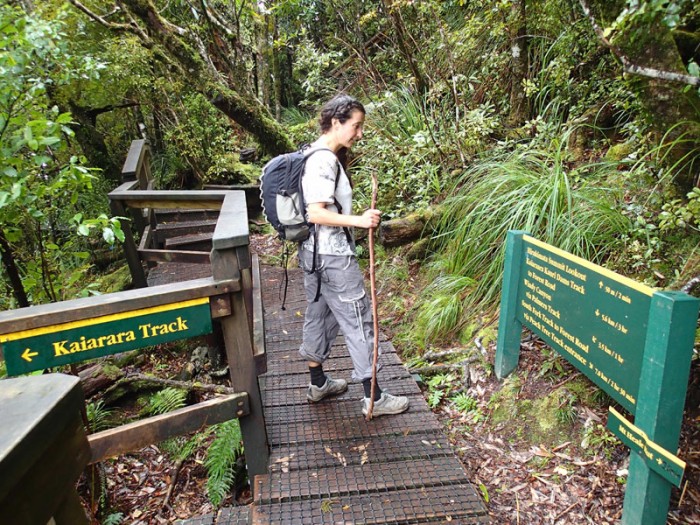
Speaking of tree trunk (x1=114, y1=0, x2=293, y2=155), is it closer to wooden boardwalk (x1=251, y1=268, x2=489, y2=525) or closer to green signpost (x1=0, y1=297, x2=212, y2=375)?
wooden boardwalk (x1=251, y1=268, x2=489, y2=525)

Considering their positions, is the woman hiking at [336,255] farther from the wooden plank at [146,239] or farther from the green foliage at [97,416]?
the wooden plank at [146,239]

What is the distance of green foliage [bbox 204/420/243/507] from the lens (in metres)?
3.15

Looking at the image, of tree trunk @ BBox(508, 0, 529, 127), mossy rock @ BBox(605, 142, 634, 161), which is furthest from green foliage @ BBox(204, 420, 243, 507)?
tree trunk @ BBox(508, 0, 529, 127)

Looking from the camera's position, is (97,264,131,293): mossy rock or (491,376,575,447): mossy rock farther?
(97,264,131,293): mossy rock

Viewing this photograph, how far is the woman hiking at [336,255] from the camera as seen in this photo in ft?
9.15

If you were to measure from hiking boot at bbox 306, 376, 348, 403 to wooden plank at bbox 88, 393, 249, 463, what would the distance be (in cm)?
90

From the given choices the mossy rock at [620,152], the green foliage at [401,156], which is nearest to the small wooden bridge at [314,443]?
the green foliage at [401,156]

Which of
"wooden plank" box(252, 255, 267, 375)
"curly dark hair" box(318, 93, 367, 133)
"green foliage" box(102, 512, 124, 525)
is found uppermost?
"curly dark hair" box(318, 93, 367, 133)

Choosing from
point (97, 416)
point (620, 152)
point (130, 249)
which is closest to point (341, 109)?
point (620, 152)

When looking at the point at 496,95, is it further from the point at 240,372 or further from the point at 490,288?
the point at 240,372

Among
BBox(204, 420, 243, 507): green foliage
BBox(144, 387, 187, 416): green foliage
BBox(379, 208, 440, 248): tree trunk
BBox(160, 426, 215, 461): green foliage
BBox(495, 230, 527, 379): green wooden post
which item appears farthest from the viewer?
BBox(379, 208, 440, 248): tree trunk

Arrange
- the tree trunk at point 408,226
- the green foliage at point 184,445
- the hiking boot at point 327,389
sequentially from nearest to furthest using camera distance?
the hiking boot at point 327,389, the green foliage at point 184,445, the tree trunk at point 408,226

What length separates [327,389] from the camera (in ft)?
11.8

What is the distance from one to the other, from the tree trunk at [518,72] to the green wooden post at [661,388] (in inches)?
179
